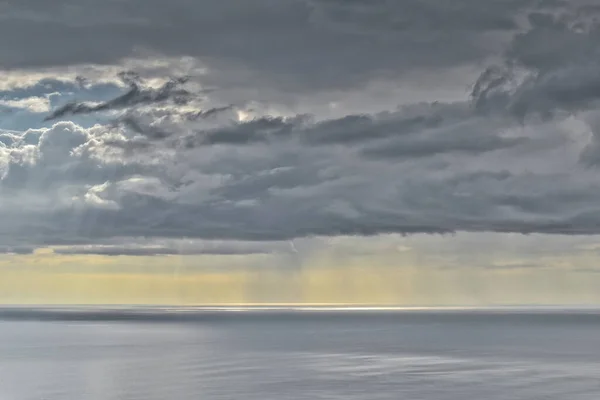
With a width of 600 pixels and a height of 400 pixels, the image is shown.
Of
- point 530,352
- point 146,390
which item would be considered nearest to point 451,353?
point 530,352

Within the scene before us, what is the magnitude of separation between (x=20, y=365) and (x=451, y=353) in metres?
62.8

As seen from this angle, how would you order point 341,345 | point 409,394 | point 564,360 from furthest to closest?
point 341,345, point 564,360, point 409,394

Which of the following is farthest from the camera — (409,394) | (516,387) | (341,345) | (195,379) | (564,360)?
(341,345)

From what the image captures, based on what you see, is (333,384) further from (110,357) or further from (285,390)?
(110,357)

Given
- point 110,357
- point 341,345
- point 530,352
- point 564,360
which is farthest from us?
point 341,345

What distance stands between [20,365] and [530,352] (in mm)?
75586

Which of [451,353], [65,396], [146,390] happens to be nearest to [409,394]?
[146,390]

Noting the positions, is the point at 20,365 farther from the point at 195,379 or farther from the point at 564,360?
the point at 564,360

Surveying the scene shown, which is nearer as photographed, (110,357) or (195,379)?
(195,379)

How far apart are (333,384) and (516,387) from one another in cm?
1660

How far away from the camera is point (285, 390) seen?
3216 inches

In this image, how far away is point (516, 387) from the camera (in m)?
84.4

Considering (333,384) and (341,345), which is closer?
(333,384)

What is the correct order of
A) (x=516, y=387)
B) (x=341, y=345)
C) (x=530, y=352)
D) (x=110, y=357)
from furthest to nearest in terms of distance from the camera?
(x=341, y=345) < (x=530, y=352) < (x=110, y=357) < (x=516, y=387)
